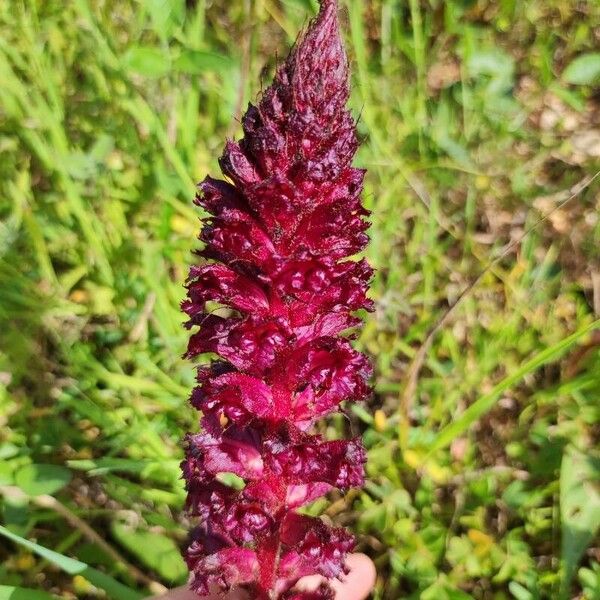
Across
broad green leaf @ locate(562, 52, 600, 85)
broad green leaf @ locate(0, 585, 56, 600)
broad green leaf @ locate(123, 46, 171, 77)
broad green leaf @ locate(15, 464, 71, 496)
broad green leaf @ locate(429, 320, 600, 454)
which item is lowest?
broad green leaf @ locate(0, 585, 56, 600)

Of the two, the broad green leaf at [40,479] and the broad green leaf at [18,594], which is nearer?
the broad green leaf at [18,594]

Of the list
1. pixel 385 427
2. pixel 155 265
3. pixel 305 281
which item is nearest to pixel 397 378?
pixel 385 427

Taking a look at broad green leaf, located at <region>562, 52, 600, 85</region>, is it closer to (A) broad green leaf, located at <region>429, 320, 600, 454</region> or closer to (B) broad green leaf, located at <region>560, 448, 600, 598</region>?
(A) broad green leaf, located at <region>429, 320, 600, 454</region>

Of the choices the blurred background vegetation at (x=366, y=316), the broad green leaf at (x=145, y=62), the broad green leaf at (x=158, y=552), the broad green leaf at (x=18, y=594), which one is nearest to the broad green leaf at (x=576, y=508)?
the blurred background vegetation at (x=366, y=316)

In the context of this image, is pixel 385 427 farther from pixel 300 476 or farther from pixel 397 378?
pixel 300 476

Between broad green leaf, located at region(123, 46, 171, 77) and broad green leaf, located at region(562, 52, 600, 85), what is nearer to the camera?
broad green leaf, located at region(123, 46, 171, 77)

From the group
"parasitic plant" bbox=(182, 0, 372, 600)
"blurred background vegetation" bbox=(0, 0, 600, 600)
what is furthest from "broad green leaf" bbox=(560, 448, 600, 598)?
"parasitic plant" bbox=(182, 0, 372, 600)

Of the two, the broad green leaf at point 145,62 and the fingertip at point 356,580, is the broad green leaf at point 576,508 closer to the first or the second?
the fingertip at point 356,580
